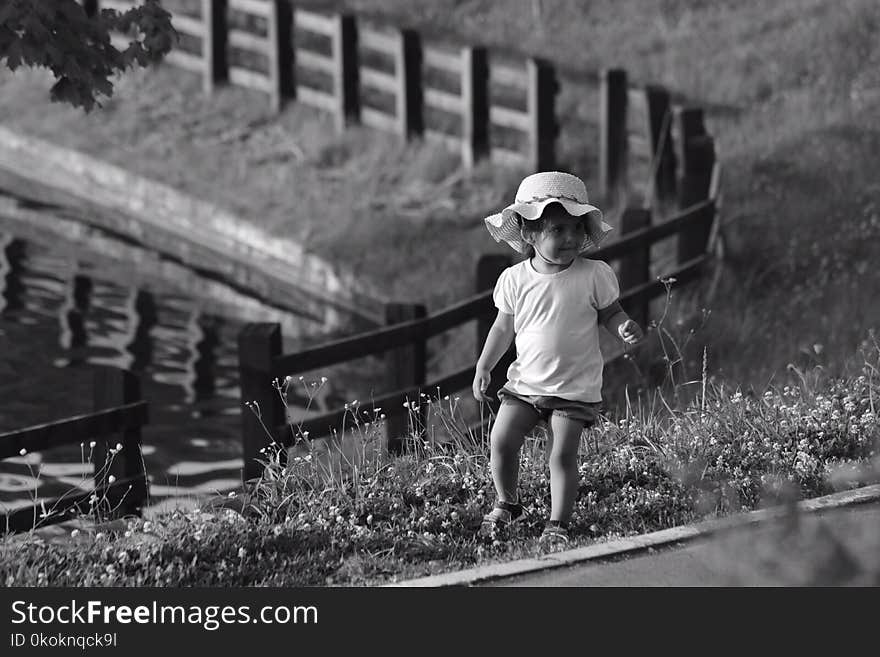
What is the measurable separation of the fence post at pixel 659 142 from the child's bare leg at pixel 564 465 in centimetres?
837

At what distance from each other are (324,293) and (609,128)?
309 cm

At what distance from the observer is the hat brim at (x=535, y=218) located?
18.1 ft

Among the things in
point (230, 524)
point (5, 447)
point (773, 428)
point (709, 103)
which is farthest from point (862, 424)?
point (709, 103)

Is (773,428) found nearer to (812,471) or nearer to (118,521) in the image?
(812,471)

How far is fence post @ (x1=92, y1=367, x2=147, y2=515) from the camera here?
7352 millimetres

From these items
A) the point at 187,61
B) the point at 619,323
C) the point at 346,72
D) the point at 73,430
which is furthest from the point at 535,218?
the point at 187,61

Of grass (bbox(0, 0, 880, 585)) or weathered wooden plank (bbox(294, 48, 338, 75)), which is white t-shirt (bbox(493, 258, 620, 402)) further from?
weathered wooden plank (bbox(294, 48, 338, 75))

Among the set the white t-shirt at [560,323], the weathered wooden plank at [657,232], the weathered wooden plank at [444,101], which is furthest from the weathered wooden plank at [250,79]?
the white t-shirt at [560,323]

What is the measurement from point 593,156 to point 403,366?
7098mm

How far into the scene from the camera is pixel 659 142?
45.9 feet

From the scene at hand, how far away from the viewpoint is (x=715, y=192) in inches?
474

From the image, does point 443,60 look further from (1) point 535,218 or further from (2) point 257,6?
(1) point 535,218

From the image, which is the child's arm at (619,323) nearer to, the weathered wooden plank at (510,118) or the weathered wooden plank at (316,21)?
the weathered wooden plank at (510,118)

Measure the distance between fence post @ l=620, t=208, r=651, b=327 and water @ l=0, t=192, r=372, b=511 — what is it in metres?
2.85
